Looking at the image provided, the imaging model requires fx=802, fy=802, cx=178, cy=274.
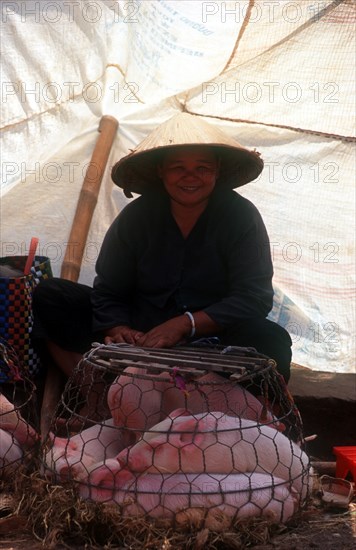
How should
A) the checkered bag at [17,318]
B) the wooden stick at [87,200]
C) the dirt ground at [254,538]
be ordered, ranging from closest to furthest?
the dirt ground at [254,538] → the checkered bag at [17,318] → the wooden stick at [87,200]

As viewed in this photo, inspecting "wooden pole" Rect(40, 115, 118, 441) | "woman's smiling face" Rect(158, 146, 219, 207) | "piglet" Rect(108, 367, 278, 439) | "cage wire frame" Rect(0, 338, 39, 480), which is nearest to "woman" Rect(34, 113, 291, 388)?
"woman's smiling face" Rect(158, 146, 219, 207)

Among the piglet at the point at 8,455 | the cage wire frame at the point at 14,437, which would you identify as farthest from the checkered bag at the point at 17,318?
the piglet at the point at 8,455

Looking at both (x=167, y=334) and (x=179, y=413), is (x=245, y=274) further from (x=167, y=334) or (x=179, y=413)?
(x=179, y=413)

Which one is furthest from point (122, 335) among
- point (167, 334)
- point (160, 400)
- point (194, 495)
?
point (194, 495)

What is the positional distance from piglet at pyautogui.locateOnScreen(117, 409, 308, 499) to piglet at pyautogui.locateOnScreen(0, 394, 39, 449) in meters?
0.60

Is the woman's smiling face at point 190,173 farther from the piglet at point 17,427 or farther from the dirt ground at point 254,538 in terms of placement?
the dirt ground at point 254,538

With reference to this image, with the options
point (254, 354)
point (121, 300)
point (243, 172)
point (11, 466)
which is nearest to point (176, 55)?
point (243, 172)

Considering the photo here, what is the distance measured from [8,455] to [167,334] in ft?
2.39

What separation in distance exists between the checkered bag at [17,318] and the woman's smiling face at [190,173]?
82cm

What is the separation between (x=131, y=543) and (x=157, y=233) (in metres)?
1.39

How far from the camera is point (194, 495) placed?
2.42m

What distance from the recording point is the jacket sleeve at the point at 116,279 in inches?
132

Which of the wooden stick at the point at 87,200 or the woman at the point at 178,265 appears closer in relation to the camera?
the woman at the point at 178,265

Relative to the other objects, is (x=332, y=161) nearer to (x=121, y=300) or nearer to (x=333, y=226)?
(x=333, y=226)
